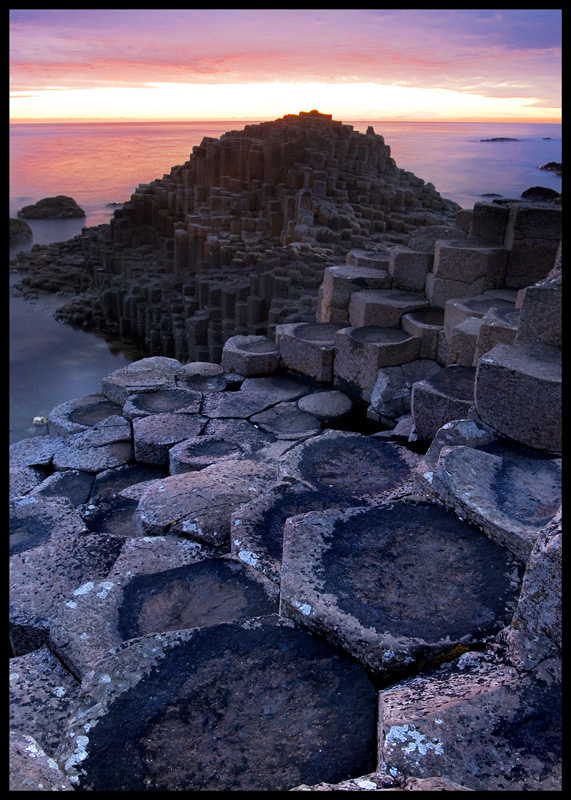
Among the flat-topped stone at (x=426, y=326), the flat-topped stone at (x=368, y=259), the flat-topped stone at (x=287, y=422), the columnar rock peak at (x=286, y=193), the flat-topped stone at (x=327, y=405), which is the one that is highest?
the columnar rock peak at (x=286, y=193)

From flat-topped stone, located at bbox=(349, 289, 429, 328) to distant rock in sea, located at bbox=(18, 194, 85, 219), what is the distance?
4029 centimetres

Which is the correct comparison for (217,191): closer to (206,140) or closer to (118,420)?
(206,140)

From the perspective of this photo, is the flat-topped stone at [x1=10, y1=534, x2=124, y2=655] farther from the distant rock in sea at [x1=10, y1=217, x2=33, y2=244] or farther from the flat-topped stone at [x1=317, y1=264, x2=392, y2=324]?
the distant rock in sea at [x1=10, y1=217, x2=33, y2=244]

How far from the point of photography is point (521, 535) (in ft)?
7.20

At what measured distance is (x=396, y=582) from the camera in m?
2.16

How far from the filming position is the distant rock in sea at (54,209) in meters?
41.8

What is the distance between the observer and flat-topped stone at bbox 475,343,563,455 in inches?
119

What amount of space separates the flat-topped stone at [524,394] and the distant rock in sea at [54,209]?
141ft

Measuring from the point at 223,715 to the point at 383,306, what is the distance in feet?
14.8

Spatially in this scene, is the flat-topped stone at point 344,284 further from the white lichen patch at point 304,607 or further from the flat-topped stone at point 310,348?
the white lichen patch at point 304,607

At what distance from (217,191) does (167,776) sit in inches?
834

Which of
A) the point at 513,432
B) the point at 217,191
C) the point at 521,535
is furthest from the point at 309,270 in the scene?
the point at 521,535

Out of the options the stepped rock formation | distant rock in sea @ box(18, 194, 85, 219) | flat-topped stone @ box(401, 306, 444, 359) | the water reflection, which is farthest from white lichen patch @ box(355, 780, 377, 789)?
distant rock in sea @ box(18, 194, 85, 219)

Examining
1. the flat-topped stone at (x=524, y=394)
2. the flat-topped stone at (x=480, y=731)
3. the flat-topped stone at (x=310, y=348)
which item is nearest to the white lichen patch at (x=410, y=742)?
the flat-topped stone at (x=480, y=731)
